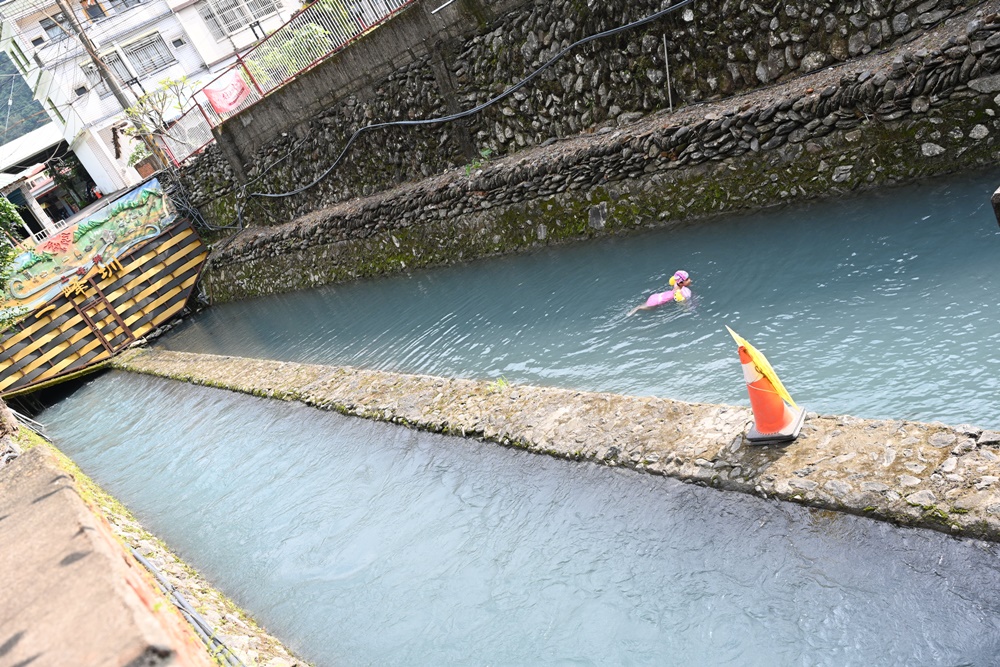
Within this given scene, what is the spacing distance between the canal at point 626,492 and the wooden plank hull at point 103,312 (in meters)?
A: 9.39

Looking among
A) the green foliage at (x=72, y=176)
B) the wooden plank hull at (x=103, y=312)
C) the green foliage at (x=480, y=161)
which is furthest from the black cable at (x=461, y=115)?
the green foliage at (x=72, y=176)

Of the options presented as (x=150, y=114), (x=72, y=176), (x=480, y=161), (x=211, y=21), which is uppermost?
(x=211, y=21)

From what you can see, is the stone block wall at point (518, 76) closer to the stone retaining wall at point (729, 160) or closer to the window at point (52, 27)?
the stone retaining wall at point (729, 160)

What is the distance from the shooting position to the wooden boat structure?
1836cm

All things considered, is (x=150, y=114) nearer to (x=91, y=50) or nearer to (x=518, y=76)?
(x=91, y=50)

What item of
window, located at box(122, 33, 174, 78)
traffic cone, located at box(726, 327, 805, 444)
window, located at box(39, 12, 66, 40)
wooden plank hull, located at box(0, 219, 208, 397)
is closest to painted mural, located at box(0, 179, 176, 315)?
wooden plank hull, located at box(0, 219, 208, 397)

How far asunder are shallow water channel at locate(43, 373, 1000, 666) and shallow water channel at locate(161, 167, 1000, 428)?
168cm

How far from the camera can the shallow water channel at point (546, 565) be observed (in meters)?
3.23

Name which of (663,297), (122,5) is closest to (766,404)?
(663,297)

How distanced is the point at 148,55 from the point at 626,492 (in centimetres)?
4305

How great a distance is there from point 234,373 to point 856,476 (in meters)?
10.0

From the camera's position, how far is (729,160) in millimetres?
9422

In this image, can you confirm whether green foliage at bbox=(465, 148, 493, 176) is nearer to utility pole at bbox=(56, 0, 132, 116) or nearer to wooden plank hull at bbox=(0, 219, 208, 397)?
wooden plank hull at bbox=(0, 219, 208, 397)

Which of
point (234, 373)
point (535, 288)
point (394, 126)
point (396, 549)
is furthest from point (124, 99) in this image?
point (396, 549)
